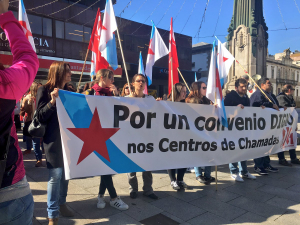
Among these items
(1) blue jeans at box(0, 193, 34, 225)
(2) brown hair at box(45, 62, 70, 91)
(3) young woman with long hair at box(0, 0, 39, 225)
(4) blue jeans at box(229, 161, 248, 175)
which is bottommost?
(4) blue jeans at box(229, 161, 248, 175)

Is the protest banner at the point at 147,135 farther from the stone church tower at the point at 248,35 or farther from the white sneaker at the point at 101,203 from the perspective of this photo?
the stone church tower at the point at 248,35

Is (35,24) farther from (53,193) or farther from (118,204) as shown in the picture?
(53,193)

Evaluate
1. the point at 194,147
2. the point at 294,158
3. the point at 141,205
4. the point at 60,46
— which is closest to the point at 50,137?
the point at 141,205

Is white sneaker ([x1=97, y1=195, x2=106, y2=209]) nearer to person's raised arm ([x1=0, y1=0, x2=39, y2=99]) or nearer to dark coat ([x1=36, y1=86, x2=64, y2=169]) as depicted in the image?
dark coat ([x1=36, y1=86, x2=64, y2=169])

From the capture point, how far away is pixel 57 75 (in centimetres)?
301

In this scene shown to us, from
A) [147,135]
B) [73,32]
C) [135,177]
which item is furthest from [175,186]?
[73,32]

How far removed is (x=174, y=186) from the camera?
4.30 metres

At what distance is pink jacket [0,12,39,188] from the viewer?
1.17 metres

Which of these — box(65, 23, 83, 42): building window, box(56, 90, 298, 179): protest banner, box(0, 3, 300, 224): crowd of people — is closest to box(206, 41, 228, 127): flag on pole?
box(56, 90, 298, 179): protest banner

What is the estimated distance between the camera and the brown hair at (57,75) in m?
2.99

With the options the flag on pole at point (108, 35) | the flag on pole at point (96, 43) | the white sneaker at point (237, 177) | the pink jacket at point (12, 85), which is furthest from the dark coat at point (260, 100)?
the pink jacket at point (12, 85)

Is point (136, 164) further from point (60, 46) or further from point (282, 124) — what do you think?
point (60, 46)

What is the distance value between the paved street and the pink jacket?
2.08 m

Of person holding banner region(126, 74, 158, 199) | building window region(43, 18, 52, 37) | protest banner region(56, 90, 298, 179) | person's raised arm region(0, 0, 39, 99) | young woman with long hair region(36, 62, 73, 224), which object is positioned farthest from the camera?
building window region(43, 18, 52, 37)
